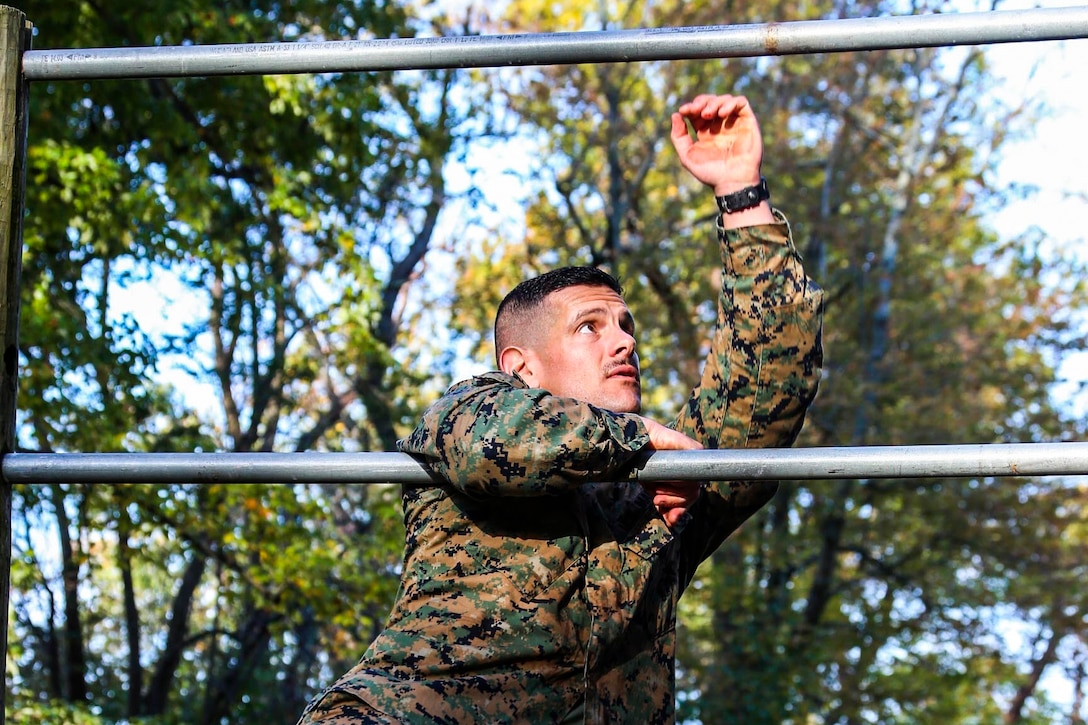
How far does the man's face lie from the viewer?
2.47 metres

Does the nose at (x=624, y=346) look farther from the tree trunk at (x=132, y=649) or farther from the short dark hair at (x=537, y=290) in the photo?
the tree trunk at (x=132, y=649)

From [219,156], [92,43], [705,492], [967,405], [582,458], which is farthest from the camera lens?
[967,405]

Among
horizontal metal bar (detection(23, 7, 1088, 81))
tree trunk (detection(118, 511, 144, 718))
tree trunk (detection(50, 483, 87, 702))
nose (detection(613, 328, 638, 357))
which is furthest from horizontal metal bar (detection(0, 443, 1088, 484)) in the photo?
tree trunk (detection(118, 511, 144, 718))

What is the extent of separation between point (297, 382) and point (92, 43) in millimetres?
4777

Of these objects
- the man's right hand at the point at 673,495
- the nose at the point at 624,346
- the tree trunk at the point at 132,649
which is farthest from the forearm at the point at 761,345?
the tree trunk at the point at 132,649

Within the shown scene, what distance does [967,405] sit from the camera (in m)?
14.3

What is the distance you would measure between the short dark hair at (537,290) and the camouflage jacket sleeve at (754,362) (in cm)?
25

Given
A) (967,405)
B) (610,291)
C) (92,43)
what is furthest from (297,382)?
(610,291)

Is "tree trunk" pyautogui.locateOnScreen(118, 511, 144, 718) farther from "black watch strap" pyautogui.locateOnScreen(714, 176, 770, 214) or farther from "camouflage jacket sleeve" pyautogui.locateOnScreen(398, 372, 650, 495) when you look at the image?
"camouflage jacket sleeve" pyautogui.locateOnScreen(398, 372, 650, 495)

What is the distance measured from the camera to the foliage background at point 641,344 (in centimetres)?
953

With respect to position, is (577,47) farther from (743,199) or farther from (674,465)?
(743,199)

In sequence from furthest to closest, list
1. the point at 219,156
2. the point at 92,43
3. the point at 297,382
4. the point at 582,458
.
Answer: the point at 297,382 < the point at 219,156 < the point at 92,43 < the point at 582,458

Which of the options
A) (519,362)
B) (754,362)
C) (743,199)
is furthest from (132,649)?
(743,199)

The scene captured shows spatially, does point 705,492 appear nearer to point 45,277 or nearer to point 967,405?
point 45,277
